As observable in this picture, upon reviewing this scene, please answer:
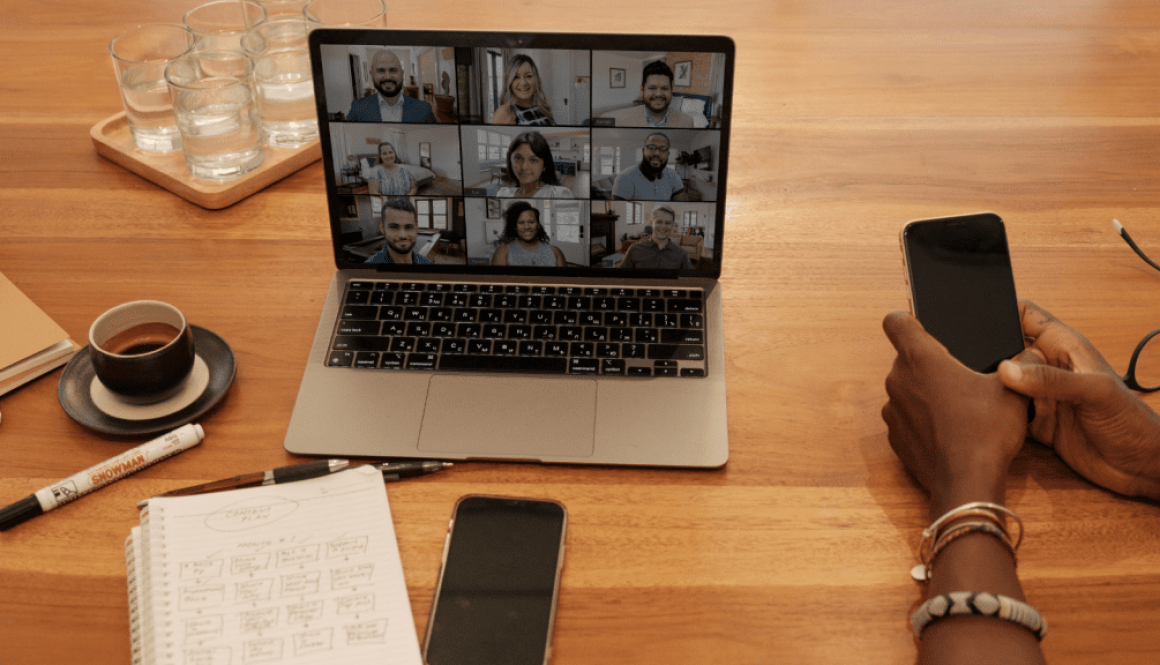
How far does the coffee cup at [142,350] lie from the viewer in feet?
2.70

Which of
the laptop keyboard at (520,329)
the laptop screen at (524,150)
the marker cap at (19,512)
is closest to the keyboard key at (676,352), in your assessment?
the laptop keyboard at (520,329)

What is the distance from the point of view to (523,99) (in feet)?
2.97

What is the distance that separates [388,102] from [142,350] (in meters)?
0.33

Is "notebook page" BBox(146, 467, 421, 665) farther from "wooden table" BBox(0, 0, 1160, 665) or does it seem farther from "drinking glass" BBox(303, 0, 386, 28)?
"drinking glass" BBox(303, 0, 386, 28)

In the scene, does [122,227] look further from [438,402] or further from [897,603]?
[897,603]

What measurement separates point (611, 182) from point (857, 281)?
32 cm

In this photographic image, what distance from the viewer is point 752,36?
148cm

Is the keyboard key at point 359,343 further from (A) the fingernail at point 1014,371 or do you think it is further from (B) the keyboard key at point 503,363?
(A) the fingernail at point 1014,371

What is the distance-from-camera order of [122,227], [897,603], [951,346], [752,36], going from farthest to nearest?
[752,36]
[122,227]
[951,346]
[897,603]

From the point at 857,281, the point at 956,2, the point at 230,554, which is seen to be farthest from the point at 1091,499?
the point at 956,2

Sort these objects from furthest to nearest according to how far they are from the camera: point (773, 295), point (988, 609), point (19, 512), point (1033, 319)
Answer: point (773, 295) → point (1033, 319) → point (19, 512) → point (988, 609)

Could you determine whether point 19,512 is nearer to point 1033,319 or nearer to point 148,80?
point 148,80

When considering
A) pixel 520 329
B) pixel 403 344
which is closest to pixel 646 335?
pixel 520 329

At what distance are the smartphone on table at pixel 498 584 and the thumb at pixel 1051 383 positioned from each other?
405mm
